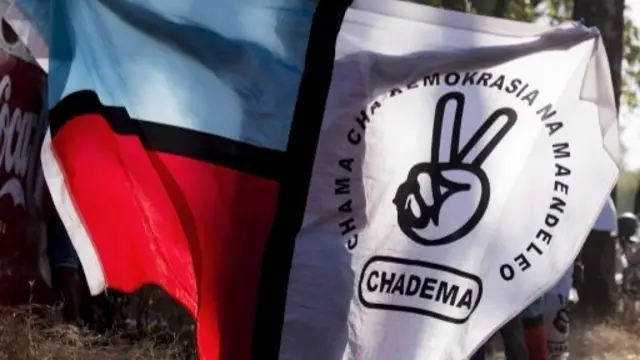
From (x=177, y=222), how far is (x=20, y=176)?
1777mm

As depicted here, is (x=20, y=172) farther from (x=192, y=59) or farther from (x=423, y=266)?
(x=423, y=266)

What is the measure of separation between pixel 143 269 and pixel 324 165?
96cm

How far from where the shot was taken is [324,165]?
6031 millimetres

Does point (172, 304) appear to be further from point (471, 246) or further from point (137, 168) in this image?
point (471, 246)

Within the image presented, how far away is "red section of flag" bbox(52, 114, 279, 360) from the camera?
5.93 meters

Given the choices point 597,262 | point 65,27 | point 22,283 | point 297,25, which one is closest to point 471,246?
point 297,25

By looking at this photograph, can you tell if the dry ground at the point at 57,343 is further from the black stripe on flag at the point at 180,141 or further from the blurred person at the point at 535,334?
the blurred person at the point at 535,334

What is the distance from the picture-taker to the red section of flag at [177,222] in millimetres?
5930

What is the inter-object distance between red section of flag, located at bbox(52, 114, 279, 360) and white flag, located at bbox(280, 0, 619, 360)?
23cm

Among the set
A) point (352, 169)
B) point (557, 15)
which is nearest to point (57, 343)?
point (352, 169)

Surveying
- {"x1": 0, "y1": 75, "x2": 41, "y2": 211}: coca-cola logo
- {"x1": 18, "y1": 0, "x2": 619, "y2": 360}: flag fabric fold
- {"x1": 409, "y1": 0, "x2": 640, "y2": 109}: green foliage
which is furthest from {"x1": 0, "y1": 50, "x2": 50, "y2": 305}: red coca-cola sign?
{"x1": 409, "y1": 0, "x2": 640, "y2": 109}: green foliage

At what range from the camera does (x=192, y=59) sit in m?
6.27

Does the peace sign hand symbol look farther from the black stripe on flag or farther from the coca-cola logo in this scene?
the coca-cola logo

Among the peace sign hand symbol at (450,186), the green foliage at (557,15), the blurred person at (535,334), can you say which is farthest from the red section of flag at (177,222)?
the green foliage at (557,15)
